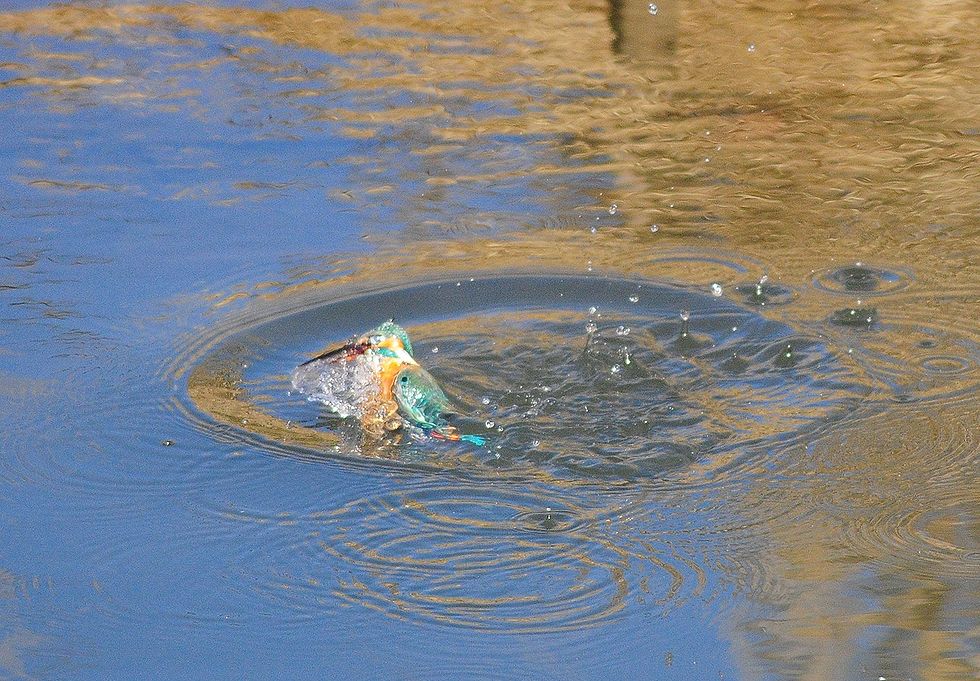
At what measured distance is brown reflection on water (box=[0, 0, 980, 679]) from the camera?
11.7 feet

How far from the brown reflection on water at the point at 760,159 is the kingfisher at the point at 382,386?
0.19m

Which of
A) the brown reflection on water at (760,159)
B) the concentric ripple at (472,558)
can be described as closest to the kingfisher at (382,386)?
the brown reflection on water at (760,159)

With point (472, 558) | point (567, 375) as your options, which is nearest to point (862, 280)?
point (567, 375)

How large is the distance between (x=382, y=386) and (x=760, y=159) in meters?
2.68

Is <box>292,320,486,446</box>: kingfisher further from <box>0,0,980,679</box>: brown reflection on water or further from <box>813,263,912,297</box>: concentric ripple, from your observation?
<box>813,263,912,297</box>: concentric ripple

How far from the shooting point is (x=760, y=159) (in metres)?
6.35

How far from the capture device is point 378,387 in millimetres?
4359

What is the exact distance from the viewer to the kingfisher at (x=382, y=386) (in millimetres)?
4320

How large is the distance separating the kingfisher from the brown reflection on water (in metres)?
0.19

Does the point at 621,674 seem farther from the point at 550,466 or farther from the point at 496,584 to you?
the point at 550,466

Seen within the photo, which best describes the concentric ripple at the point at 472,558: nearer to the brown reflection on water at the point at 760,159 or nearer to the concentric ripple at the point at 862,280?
the brown reflection on water at the point at 760,159

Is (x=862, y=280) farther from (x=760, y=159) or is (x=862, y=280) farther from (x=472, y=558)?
(x=472, y=558)

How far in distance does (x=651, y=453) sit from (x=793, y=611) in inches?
33.5

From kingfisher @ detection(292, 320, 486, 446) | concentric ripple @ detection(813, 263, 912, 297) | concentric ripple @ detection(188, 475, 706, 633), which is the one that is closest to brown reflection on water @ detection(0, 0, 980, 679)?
concentric ripple @ detection(813, 263, 912, 297)
